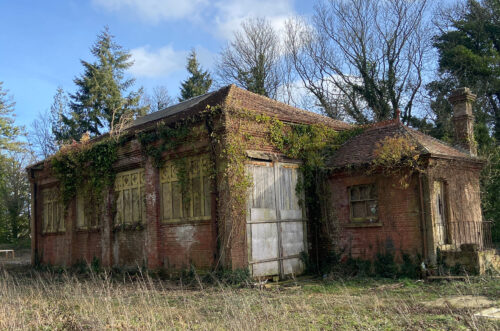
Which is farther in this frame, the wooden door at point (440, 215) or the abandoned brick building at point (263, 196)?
the wooden door at point (440, 215)

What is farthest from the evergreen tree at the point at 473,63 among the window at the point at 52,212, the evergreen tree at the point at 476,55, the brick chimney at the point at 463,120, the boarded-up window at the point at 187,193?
the window at the point at 52,212

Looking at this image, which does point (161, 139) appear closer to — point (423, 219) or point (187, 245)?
point (187, 245)

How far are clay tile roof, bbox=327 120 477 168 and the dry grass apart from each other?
3939 mm

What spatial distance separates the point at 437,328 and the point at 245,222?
21.4 ft

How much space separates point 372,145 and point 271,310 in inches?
323

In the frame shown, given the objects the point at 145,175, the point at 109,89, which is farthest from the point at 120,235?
the point at 109,89

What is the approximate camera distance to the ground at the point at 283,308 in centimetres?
682

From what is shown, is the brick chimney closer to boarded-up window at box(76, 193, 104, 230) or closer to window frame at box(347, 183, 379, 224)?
window frame at box(347, 183, 379, 224)

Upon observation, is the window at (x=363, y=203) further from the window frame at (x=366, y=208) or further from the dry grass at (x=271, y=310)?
the dry grass at (x=271, y=310)

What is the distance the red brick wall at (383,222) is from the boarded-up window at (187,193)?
13.8 feet

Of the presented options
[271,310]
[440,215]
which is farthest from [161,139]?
[440,215]

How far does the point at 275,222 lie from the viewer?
13320mm

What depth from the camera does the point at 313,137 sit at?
14.9 m

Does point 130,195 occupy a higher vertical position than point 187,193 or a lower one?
higher
